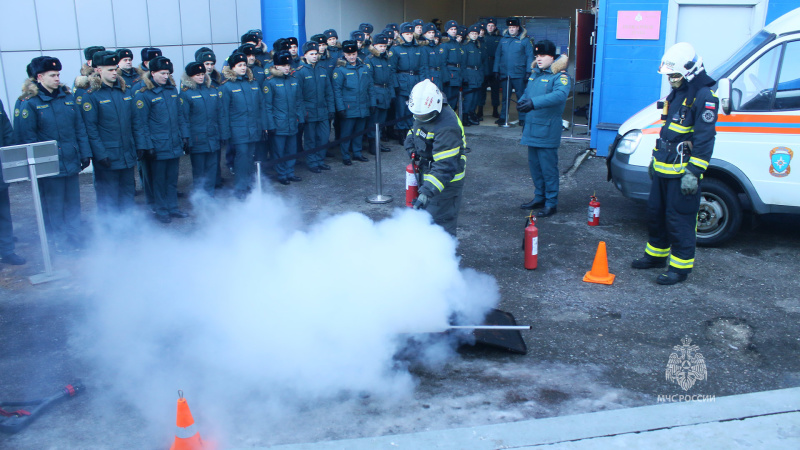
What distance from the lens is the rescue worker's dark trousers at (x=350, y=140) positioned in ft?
39.3

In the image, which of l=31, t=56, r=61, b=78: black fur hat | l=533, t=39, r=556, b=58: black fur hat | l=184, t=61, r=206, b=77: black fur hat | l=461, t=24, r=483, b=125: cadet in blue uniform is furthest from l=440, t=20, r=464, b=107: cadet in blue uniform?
l=31, t=56, r=61, b=78: black fur hat

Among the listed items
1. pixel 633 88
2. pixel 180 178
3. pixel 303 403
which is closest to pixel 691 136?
pixel 303 403

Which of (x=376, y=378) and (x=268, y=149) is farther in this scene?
(x=268, y=149)

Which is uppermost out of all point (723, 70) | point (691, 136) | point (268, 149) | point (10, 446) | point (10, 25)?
point (10, 25)

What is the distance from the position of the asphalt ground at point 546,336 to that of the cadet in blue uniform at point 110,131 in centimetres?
57

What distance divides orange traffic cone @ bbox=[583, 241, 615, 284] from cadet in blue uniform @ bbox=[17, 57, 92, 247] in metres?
5.82

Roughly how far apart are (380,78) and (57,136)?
6170 mm

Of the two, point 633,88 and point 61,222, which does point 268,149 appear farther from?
point 633,88

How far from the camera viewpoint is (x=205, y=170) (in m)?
9.78

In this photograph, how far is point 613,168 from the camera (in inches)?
314

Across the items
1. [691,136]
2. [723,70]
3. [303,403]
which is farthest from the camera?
[723,70]

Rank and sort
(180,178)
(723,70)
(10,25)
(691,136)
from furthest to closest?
(180,178) < (10,25) < (723,70) < (691,136)

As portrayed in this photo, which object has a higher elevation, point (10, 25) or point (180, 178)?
point (10, 25)

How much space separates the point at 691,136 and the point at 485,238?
2.64 meters
